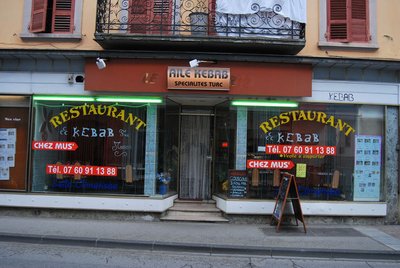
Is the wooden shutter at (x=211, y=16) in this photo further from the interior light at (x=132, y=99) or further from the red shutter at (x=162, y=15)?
the interior light at (x=132, y=99)

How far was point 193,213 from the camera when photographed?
1120 centimetres

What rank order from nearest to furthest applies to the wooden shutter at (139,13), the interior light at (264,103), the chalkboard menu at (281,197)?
the chalkboard menu at (281,197)
the wooden shutter at (139,13)
the interior light at (264,103)

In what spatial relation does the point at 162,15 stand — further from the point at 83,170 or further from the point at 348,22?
the point at 348,22

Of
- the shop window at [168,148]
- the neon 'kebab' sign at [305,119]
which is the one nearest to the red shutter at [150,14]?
the shop window at [168,148]

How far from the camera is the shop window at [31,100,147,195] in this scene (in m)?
11.1

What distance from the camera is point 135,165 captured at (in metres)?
11.1

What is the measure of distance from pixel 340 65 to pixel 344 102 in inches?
38.5

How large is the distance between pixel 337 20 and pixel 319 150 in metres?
3.52

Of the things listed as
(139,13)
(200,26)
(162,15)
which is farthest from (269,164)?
(139,13)

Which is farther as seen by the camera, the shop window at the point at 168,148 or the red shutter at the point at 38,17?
the shop window at the point at 168,148

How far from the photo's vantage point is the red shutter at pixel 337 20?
1120 cm

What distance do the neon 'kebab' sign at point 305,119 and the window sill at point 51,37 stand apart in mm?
5461

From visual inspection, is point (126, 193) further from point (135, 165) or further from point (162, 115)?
point (162, 115)

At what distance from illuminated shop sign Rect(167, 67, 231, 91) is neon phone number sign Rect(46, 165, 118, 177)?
2.74m
